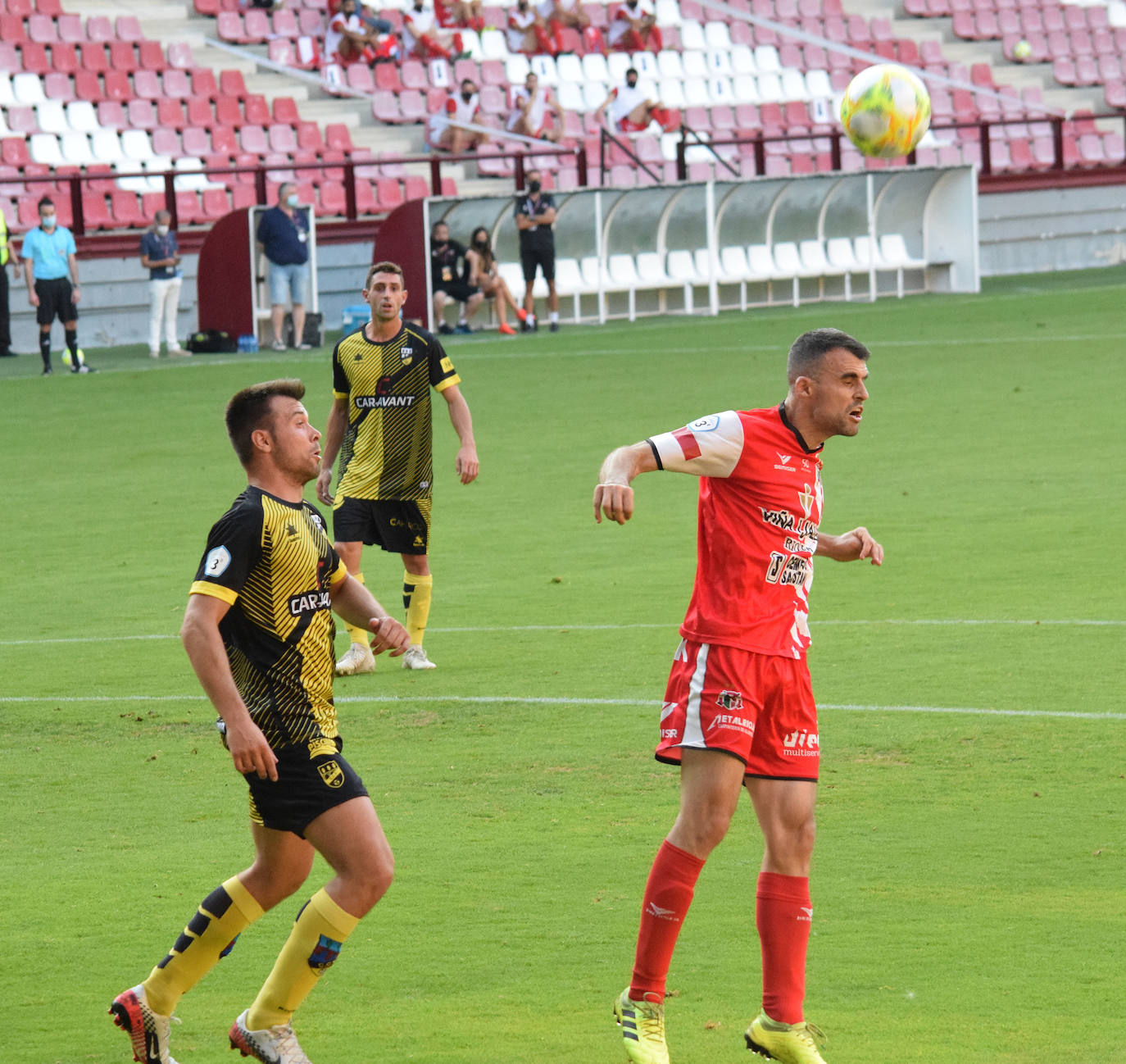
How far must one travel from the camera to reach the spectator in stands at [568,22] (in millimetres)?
38562

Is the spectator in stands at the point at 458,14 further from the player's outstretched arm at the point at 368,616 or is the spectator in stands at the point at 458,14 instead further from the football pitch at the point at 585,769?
the player's outstretched arm at the point at 368,616

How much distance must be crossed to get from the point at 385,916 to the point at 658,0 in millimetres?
37373

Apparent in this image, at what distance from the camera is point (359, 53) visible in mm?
36219

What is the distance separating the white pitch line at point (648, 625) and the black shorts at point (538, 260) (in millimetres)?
18225

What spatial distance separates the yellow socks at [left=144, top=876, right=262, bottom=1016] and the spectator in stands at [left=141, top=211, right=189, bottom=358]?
22.1 meters

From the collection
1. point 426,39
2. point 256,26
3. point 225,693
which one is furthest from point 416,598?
point 426,39

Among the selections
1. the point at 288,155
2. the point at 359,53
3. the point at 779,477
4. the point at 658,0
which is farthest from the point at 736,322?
the point at 779,477

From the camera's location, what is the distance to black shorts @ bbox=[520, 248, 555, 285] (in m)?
28.9

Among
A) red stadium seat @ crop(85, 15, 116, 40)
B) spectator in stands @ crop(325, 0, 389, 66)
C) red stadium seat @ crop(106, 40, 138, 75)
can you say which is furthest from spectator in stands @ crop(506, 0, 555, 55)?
red stadium seat @ crop(85, 15, 116, 40)

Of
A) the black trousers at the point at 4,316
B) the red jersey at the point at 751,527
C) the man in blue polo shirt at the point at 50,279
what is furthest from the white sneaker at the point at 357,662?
the black trousers at the point at 4,316

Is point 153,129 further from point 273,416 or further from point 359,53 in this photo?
point 273,416

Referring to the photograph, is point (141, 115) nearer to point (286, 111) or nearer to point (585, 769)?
point (286, 111)

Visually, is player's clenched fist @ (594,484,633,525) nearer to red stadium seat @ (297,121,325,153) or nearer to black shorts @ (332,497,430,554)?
black shorts @ (332,497,430,554)

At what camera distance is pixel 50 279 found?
24.9 metres
